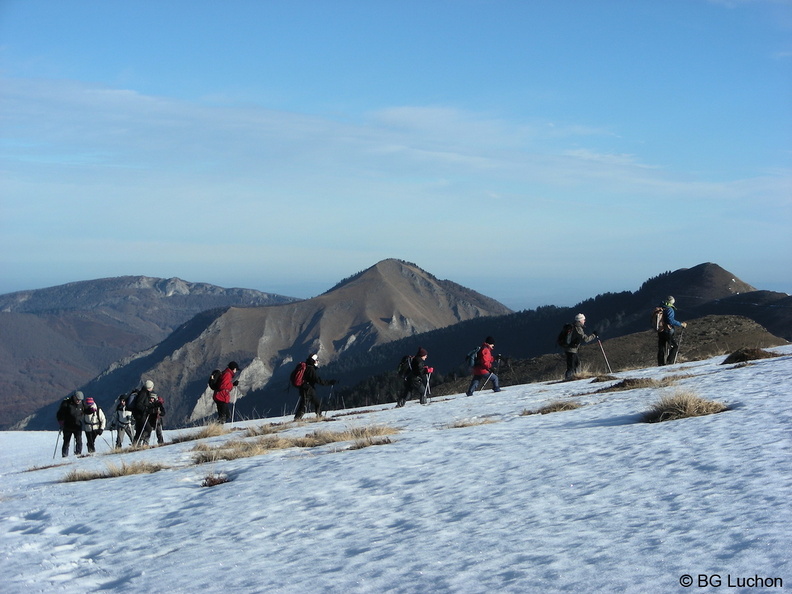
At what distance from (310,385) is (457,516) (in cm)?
1383

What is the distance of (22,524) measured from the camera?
8523 millimetres

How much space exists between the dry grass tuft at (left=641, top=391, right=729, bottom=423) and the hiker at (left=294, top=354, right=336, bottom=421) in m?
10.9

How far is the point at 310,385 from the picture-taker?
20156 mm

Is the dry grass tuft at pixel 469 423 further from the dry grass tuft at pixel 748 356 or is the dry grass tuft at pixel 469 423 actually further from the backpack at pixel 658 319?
the backpack at pixel 658 319

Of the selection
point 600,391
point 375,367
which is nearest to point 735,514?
point 600,391

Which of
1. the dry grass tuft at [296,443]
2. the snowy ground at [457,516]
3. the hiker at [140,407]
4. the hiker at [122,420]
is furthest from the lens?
the hiker at [122,420]

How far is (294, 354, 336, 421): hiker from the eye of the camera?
20.0 meters

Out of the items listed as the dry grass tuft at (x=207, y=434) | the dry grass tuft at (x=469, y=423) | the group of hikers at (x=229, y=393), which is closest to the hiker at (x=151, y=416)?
the group of hikers at (x=229, y=393)

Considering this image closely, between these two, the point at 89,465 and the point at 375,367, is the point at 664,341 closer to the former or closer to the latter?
the point at 89,465

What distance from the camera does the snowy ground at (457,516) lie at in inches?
199

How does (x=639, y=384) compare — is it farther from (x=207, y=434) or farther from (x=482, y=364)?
Answer: (x=207, y=434)

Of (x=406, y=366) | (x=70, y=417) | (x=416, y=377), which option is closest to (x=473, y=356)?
(x=416, y=377)

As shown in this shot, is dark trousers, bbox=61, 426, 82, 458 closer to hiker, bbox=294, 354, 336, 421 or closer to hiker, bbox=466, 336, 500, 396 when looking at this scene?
hiker, bbox=294, 354, 336, 421

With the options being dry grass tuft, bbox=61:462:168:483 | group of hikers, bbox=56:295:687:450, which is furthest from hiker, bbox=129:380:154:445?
dry grass tuft, bbox=61:462:168:483
